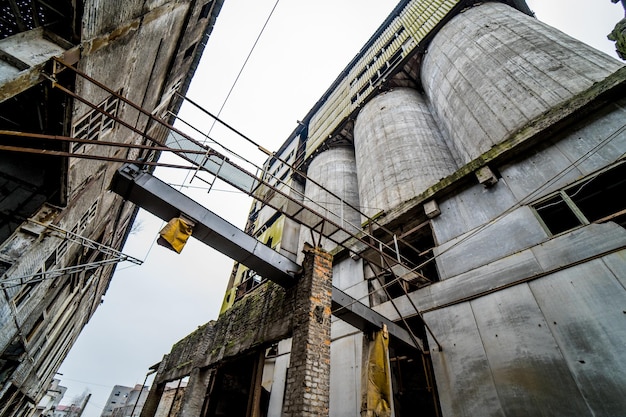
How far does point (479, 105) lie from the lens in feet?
29.3

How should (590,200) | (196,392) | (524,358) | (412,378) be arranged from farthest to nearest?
1. (412,378)
2. (196,392)
3. (590,200)
4. (524,358)

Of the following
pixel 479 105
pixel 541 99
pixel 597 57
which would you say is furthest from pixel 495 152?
pixel 597 57

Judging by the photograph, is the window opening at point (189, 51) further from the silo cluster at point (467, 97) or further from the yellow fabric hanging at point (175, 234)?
the silo cluster at point (467, 97)

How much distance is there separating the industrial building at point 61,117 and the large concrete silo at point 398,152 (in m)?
8.55

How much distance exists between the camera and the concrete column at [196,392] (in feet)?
24.8

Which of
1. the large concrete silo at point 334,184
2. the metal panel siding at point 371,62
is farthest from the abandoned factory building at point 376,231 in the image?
the large concrete silo at point 334,184

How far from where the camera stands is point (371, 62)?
19.5 m

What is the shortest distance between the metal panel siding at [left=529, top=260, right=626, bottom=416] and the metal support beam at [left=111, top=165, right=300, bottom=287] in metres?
5.21

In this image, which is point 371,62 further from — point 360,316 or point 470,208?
point 360,316

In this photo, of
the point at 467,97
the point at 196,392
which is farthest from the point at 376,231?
the point at 196,392

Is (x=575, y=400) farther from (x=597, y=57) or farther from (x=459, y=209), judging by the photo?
(x=597, y=57)

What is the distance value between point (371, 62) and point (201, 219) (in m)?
19.5

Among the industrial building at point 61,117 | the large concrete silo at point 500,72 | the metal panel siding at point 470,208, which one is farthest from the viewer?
the large concrete silo at point 500,72

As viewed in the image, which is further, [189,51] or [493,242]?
[189,51]
